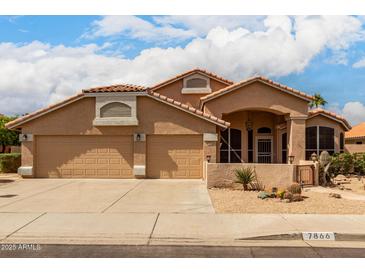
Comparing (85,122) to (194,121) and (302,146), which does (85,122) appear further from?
(302,146)

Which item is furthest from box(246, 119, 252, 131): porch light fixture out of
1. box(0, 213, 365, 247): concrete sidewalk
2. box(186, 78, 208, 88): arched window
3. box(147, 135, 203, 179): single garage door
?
box(0, 213, 365, 247): concrete sidewalk

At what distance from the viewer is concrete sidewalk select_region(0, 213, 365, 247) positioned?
261 inches

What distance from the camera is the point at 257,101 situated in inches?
749

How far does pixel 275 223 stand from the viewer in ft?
25.4

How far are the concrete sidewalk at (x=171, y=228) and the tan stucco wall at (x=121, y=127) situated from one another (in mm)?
8201

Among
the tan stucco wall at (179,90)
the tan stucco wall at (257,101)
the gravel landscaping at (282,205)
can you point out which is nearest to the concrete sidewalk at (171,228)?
the gravel landscaping at (282,205)

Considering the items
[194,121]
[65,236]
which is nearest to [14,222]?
[65,236]

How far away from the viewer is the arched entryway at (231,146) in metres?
21.1

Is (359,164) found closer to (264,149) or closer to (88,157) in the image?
(264,149)

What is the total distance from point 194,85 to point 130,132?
7.67m

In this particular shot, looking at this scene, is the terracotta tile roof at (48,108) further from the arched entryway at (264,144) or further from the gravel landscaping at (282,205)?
the arched entryway at (264,144)

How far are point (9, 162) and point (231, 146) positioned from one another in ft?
43.7

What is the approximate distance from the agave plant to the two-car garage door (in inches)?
139

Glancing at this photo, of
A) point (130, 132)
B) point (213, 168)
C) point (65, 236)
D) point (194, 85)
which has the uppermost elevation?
point (194, 85)
